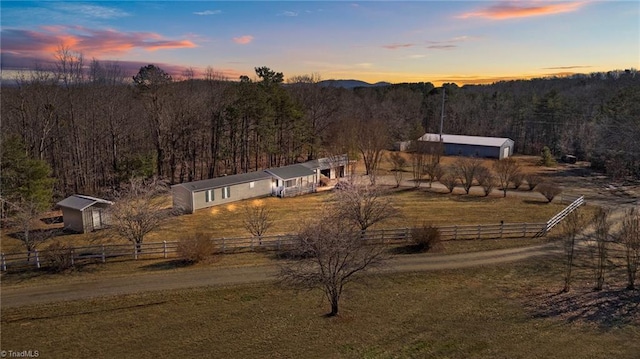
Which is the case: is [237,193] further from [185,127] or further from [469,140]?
[469,140]

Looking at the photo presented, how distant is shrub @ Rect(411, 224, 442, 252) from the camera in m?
25.7

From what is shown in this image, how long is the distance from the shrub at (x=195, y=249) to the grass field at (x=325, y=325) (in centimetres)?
382

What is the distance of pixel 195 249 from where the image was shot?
23.1 m

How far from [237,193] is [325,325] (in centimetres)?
2468

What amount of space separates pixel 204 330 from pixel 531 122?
81.3 m

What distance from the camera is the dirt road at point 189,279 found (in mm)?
19062

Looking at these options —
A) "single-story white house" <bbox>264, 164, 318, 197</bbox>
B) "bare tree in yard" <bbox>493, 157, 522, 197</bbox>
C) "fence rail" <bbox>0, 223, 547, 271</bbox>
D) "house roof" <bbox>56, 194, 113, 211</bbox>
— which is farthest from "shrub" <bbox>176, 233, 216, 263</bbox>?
"bare tree in yard" <bbox>493, 157, 522, 197</bbox>

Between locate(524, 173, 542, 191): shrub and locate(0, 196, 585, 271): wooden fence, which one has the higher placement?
locate(524, 173, 542, 191): shrub

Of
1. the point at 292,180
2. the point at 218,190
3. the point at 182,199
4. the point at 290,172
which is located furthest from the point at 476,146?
the point at 182,199

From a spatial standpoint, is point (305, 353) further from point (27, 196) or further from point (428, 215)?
point (27, 196)

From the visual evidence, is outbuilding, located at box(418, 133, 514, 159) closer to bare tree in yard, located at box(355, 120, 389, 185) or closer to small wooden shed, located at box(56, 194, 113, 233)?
bare tree in yard, located at box(355, 120, 389, 185)

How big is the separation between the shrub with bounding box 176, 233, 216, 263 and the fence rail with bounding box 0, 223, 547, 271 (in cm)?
100

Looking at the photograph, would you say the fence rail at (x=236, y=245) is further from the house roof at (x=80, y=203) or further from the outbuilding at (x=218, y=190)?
the outbuilding at (x=218, y=190)

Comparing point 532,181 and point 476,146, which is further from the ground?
point 476,146
